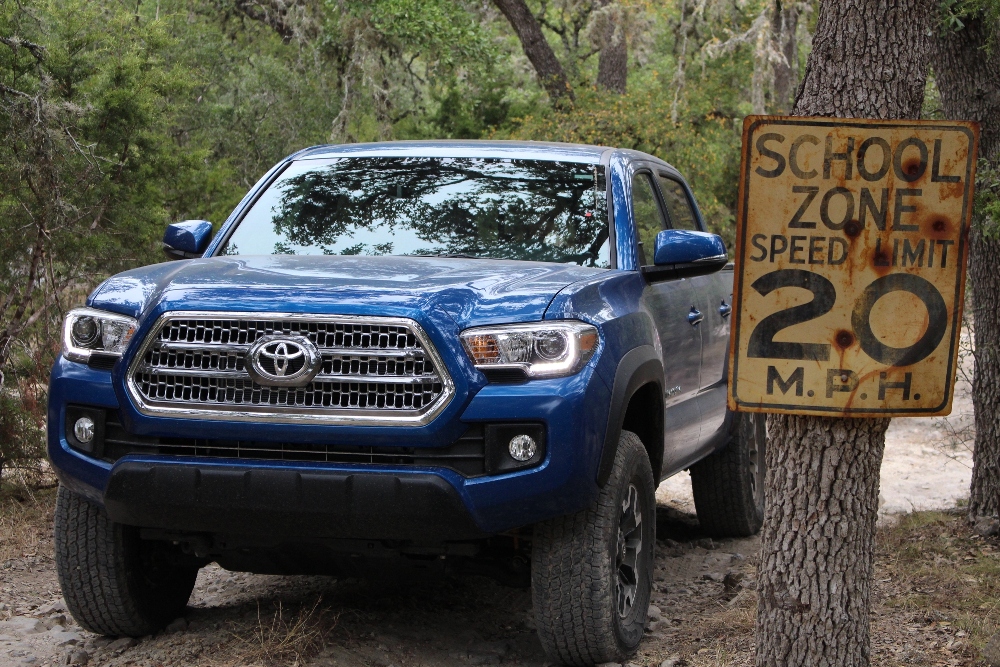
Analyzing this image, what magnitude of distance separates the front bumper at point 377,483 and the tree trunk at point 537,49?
15.3 m

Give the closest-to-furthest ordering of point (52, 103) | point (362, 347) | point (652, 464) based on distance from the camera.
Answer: point (362, 347)
point (652, 464)
point (52, 103)

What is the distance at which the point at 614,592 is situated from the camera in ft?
14.6

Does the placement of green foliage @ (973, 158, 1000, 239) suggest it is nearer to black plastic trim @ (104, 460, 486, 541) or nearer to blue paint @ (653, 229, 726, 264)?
blue paint @ (653, 229, 726, 264)

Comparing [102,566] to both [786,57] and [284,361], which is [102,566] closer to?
[284,361]

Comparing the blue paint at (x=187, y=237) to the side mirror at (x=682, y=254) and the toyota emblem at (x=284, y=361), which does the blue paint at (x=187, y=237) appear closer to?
the toyota emblem at (x=284, y=361)

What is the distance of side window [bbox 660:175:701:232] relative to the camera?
250 inches

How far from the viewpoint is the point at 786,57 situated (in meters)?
23.3

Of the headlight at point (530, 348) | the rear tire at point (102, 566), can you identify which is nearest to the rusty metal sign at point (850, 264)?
the headlight at point (530, 348)

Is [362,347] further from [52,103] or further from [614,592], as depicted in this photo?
[52,103]

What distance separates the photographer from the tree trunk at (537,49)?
19.0 metres

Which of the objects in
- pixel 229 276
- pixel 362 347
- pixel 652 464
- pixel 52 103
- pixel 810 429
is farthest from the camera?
pixel 52 103

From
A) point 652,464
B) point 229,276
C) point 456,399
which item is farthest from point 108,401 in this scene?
point 652,464

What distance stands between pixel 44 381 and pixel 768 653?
5.63m

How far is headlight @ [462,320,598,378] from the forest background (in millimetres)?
4588
